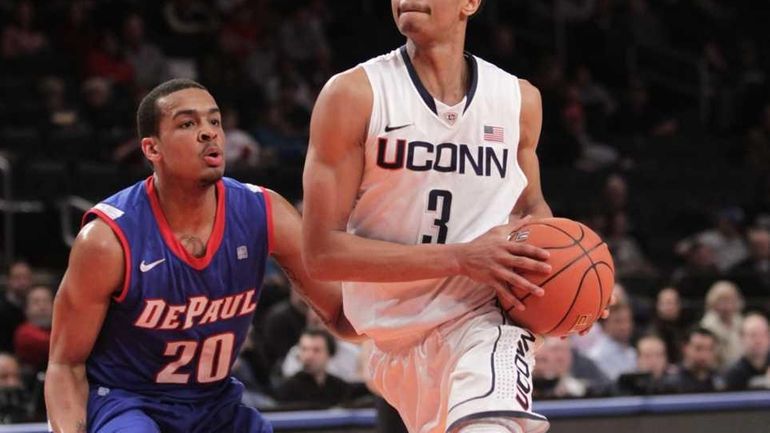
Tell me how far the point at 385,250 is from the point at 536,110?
682 mm

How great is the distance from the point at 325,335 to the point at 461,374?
3867 millimetres

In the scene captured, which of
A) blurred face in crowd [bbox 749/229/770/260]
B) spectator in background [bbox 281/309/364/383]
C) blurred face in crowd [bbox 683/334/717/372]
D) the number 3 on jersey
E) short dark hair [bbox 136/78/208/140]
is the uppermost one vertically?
short dark hair [bbox 136/78/208/140]

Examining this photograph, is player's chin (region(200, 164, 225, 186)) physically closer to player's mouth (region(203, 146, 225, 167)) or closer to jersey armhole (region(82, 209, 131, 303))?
player's mouth (region(203, 146, 225, 167))

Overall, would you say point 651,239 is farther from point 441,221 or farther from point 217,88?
point 441,221

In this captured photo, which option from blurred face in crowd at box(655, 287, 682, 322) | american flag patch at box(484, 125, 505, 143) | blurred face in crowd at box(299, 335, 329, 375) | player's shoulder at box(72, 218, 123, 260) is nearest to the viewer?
american flag patch at box(484, 125, 505, 143)

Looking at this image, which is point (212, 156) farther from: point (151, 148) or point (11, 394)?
point (11, 394)

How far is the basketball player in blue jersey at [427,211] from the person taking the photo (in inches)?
142

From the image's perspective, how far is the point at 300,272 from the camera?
4336mm

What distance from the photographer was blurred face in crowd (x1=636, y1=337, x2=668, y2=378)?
766 centimetres

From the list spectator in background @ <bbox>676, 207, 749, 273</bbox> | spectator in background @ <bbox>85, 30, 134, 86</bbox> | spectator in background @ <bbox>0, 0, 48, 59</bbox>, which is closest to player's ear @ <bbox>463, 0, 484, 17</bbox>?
spectator in background @ <bbox>676, 207, 749, 273</bbox>

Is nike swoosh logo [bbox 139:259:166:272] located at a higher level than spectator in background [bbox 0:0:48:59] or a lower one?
lower

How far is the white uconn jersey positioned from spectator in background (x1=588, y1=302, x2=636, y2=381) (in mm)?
4620

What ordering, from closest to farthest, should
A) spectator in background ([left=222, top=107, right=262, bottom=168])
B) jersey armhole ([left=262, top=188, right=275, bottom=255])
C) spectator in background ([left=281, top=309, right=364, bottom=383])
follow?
jersey armhole ([left=262, top=188, right=275, bottom=255]) → spectator in background ([left=281, top=309, right=364, bottom=383]) → spectator in background ([left=222, top=107, right=262, bottom=168])

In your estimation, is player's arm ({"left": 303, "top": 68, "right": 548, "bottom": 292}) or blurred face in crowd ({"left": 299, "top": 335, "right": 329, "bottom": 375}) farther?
blurred face in crowd ({"left": 299, "top": 335, "right": 329, "bottom": 375})
